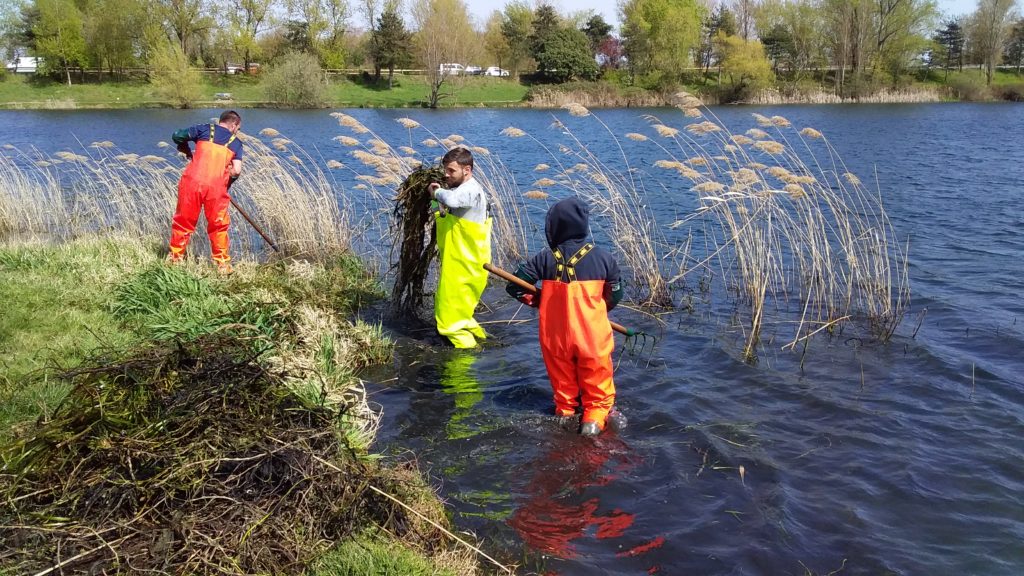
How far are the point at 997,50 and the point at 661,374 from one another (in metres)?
69.4

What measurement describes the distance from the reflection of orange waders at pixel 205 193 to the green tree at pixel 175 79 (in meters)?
45.3

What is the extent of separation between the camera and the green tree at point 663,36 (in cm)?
6334

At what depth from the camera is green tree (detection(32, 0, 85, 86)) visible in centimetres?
5678

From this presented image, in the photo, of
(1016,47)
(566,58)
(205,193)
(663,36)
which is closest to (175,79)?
(566,58)

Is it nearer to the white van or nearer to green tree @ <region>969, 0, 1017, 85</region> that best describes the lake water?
the white van

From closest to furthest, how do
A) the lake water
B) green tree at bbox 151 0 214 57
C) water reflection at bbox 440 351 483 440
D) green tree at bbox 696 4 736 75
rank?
Result: the lake water, water reflection at bbox 440 351 483 440, green tree at bbox 151 0 214 57, green tree at bbox 696 4 736 75

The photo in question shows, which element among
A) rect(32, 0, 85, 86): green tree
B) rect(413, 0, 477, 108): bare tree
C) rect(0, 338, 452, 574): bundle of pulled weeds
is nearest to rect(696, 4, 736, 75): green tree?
rect(413, 0, 477, 108): bare tree

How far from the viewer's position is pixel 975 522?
5.04 m

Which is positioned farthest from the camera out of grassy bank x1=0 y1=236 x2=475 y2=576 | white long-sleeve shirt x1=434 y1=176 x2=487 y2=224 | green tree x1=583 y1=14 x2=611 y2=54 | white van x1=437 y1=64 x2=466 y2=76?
green tree x1=583 y1=14 x2=611 y2=54

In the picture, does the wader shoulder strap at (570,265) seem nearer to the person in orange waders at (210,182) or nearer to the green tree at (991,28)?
the person in orange waders at (210,182)

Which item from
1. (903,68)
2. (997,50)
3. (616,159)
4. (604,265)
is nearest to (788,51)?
(903,68)

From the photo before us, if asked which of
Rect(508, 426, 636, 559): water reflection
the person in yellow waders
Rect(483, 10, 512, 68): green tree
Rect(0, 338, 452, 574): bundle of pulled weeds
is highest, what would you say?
Rect(483, 10, 512, 68): green tree

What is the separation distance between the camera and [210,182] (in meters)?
8.71

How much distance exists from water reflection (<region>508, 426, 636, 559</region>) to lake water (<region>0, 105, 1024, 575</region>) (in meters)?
0.01
